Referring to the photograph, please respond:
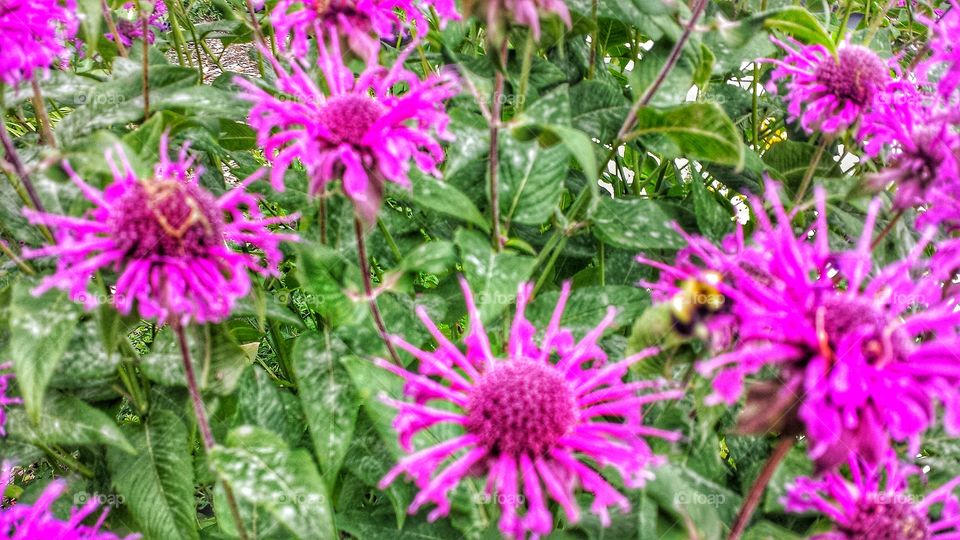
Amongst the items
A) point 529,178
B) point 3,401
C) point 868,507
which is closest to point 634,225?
point 529,178

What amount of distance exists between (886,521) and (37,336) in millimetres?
773

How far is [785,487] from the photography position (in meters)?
0.72

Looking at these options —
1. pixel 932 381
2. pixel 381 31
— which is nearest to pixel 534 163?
pixel 381 31

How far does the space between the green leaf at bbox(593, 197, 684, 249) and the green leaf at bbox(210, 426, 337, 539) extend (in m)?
0.41

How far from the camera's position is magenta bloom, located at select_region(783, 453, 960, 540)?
66 centimetres

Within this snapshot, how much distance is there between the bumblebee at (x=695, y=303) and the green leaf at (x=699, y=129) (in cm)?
22

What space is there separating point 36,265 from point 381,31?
0.47m

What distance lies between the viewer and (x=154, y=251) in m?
0.61

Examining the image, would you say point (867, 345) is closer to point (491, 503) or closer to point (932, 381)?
point (932, 381)

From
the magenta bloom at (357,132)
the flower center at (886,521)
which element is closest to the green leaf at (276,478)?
the magenta bloom at (357,132)

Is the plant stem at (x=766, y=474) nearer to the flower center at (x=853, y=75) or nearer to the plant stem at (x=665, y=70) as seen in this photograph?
the plant stem at (x=665, y=70)

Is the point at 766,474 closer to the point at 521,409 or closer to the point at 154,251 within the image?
the point at 521,409

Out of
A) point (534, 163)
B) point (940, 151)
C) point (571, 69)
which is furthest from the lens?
point (571, 69)

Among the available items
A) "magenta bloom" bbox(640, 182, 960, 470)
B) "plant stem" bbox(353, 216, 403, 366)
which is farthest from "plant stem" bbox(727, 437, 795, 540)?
"plant stem" bbox(353, 216, 403, 366)
